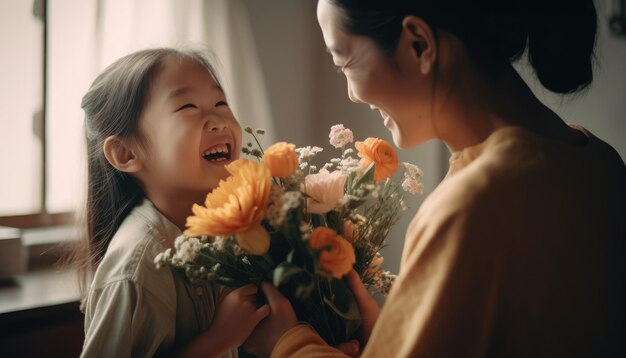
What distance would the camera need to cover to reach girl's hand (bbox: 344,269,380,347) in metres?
0.96

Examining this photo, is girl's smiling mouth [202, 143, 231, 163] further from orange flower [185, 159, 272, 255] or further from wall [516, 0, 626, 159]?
wall [516, 0, 626, 159]

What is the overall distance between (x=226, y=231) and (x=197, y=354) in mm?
328

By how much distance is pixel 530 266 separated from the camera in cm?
68

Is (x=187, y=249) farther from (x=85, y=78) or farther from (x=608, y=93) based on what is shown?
(x=608, y=93)

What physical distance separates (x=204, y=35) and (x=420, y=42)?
127 centimetres

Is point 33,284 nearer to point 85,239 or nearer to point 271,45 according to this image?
point 85,239

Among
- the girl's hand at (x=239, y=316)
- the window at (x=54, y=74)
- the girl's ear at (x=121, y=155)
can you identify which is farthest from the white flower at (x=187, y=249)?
the window at (x=54, y=74)

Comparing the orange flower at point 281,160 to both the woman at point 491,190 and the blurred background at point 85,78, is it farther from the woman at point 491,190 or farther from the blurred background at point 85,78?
the blurred background at point 85,78

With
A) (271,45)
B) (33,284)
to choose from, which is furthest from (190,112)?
(271,45)

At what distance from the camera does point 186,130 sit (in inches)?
44.2

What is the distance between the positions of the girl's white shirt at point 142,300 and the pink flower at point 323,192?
0.29 m

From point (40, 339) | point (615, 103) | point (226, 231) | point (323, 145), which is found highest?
point (615, 103)

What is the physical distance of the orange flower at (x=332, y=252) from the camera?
776mm

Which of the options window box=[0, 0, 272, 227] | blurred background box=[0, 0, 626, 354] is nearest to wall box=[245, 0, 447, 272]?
blurred background box=[0, 0, 626, 354]
